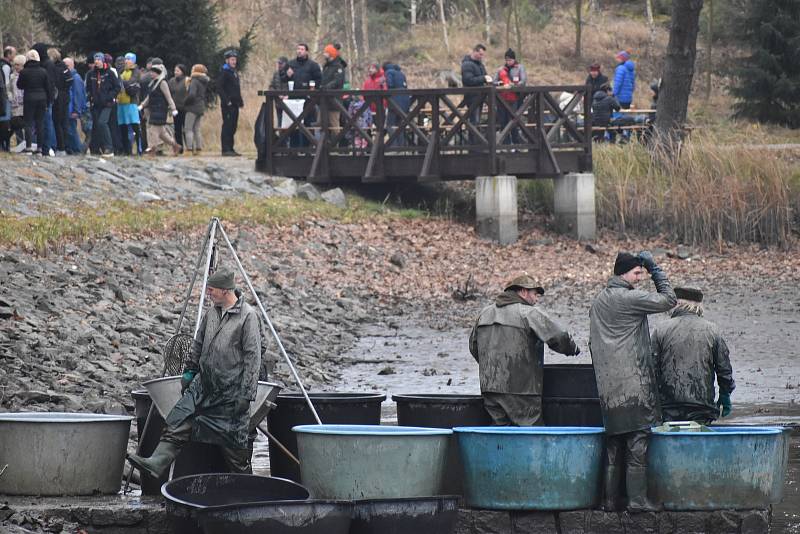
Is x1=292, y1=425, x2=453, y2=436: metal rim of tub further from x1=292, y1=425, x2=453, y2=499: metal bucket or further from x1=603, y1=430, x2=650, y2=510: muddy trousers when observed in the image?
x1=603, y1=430, x2=650, y2=510: muddy trousers

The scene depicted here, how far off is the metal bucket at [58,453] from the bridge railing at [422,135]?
1510 centimetres

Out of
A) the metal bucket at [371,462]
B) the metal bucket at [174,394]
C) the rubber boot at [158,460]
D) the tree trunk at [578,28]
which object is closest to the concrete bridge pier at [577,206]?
the metal bucket at [174,394]

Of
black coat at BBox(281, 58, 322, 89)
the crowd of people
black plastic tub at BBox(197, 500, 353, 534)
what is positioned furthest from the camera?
black coat at BBox(281, 58, 322, 89)

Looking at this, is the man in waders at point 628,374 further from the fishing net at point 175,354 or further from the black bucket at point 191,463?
the fishing net at point 175,354

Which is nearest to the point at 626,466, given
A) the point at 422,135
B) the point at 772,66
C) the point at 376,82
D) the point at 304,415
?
the point at 304,415

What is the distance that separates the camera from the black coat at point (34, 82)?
2228cm

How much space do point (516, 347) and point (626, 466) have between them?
1139 mm

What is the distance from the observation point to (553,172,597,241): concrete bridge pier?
25194 mm

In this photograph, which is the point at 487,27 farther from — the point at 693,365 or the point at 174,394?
the point at 174,394

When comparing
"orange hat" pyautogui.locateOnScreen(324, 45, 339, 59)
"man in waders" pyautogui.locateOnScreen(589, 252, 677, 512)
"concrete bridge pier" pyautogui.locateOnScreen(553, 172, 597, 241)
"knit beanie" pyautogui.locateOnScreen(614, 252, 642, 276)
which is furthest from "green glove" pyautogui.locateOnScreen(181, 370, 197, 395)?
"orange hat" pyautogui.locateOnScreen(324, 45, 339, 59)

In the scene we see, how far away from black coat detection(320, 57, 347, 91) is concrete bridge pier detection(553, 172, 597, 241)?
12.9 ft

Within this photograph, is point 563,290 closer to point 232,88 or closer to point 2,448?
point 232,88

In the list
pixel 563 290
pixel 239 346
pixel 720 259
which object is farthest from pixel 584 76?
pixel 239 346

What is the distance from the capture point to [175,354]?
11.4 m
